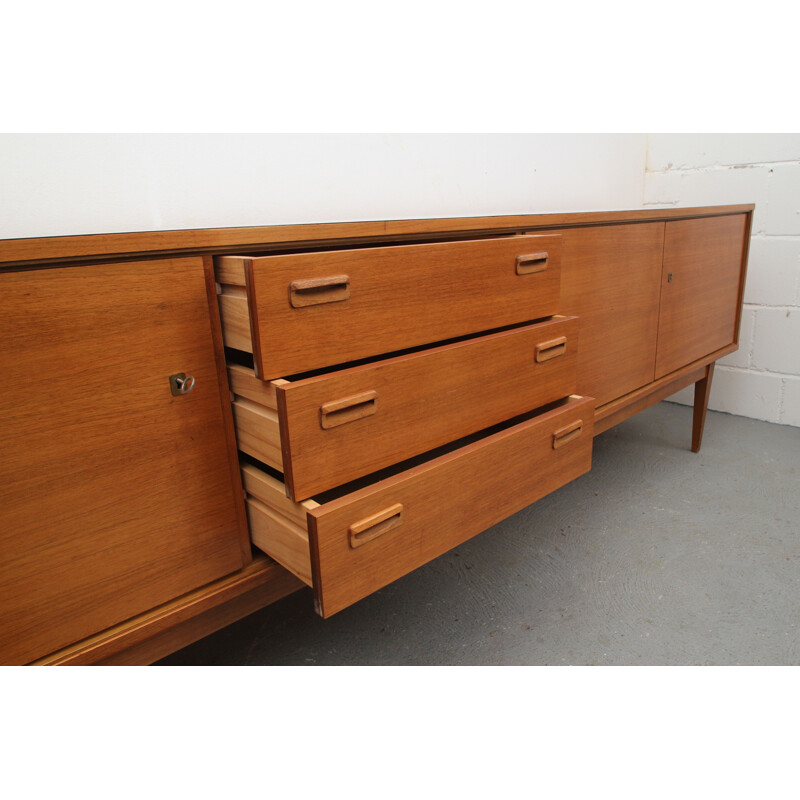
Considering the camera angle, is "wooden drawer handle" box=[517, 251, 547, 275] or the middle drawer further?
"wooden drawer handle" box=[517, 251, 547, 275]

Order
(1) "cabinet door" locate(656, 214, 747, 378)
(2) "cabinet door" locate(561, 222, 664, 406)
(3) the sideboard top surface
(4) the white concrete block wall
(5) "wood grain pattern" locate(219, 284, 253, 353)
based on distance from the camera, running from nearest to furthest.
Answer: (3) the sideboard top surface < (5) "wood grain pattern" locate(219, 284, 253, 353) < (2) "cabinet door" locate(561, 222, 664, 406) < (1) "cabinet door" locate(656, 214, 747, 378) < (4) the white concrete block wall

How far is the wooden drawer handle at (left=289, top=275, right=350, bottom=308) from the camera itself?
76 centimetres

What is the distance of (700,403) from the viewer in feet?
6.88

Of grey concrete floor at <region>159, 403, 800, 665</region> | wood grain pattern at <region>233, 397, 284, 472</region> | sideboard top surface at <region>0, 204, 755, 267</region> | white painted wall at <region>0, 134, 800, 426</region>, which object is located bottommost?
grey concrete floor at <region>159, 403, 800, 665</region>

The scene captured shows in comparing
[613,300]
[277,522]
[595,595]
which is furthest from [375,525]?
[613,300]

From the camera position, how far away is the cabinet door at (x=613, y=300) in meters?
1.34

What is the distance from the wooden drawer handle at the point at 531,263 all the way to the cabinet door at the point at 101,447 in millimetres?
558

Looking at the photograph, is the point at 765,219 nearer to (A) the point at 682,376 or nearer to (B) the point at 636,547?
(A) the point at 682,376

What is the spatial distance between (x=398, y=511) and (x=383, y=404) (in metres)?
0.15

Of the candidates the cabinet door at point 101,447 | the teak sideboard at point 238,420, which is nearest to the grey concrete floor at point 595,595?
the teak sideboard at point 238,420

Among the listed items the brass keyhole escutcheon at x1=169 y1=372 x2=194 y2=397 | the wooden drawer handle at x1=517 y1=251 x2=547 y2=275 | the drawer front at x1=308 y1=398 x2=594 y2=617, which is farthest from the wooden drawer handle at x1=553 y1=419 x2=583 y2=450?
the brass keyhole escutcheon at x1=169 y1=372 x2=194 y2=397

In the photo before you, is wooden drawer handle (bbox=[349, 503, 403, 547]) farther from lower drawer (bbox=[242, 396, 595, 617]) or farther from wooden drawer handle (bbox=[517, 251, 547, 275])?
wooden drawer handle (bbox=[517, 251, 547, 275])

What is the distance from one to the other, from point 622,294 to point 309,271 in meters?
0.98

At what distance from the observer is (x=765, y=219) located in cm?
232
